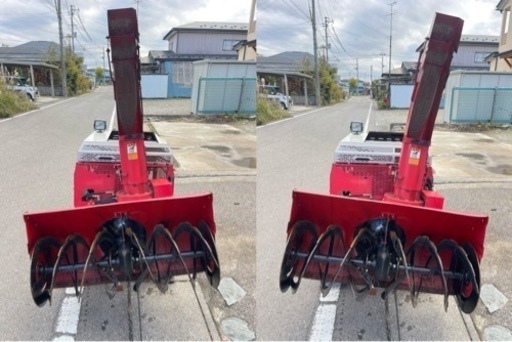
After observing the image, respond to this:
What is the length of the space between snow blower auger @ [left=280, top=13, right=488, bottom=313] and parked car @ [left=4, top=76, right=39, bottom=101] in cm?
1341

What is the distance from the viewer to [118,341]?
2.17 m

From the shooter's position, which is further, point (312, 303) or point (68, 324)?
point (312, 303)

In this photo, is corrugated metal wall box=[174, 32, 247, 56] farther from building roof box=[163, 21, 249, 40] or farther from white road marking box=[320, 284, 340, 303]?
white road marking box=[320, 284, 340, 303]

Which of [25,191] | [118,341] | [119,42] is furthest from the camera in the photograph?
[25,191]

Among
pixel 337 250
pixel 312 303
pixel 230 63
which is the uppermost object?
pixel 230 63

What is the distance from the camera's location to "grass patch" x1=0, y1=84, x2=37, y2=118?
39.0 ft

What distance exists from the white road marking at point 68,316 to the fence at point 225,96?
6.06 ft

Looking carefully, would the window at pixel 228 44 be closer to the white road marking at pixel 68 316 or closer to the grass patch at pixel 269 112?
the white road marking at pixel 68 316

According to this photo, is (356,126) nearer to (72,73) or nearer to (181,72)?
(181,72)

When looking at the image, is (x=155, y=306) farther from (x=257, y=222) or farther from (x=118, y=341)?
(x=257, y=222)

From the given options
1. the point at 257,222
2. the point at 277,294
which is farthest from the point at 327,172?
the point at 277,294

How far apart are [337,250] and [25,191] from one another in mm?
3739

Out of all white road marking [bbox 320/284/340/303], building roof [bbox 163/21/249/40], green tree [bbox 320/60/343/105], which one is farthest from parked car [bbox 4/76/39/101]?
white road marking [bbox 320/284/340/303]

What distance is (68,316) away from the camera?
235cm
